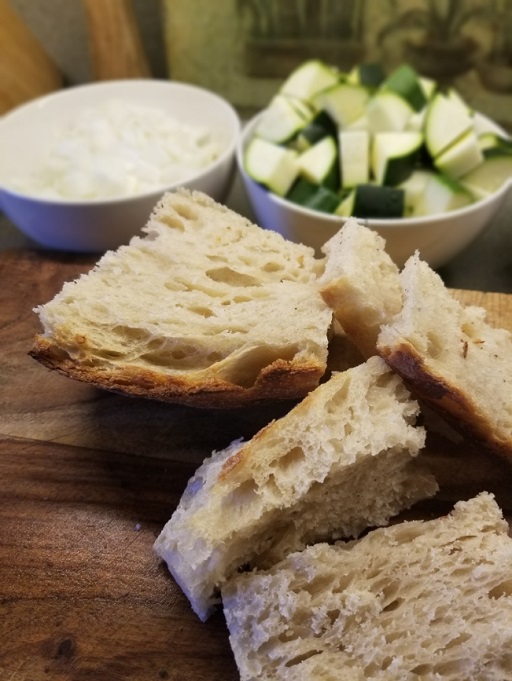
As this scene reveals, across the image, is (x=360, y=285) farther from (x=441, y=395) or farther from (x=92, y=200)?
(x=92, y=200)

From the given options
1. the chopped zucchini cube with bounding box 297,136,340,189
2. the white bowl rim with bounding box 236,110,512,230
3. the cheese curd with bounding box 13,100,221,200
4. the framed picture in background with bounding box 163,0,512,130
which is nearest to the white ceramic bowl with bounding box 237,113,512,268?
the white bowl rim with bounding box 236,110,512,230

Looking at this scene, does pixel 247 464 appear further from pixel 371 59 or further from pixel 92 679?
pixel 371 59

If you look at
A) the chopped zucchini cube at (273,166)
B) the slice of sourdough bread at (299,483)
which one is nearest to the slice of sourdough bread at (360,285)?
the slice of sourdough bread at (299,483)

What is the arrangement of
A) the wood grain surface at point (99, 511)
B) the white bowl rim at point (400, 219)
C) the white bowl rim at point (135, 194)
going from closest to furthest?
the wood grain surface at point (99, 511), the white bowl rim at point (400, 219), the white bowl rim at point (135, 194)

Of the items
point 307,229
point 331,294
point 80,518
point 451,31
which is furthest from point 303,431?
point 451,31

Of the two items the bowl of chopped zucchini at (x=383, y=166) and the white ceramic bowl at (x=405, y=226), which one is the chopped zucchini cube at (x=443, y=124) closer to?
the bowl of chopped zucchini at (x=383, y=166)

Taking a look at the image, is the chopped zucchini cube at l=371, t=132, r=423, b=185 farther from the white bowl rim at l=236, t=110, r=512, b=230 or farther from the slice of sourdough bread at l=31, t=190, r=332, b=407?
the slice of sourdough bread at l=31, t=190, r=332, b=407

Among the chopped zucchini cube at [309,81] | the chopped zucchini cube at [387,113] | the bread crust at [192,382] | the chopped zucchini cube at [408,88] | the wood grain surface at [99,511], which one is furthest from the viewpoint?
the chopped zucchini cube at [309,81]
